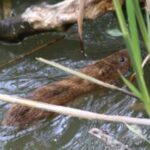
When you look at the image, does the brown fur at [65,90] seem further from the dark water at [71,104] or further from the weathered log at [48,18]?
the weathered log at [48,18]

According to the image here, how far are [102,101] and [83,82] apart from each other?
0.56 ft

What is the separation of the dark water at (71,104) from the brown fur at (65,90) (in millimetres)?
60

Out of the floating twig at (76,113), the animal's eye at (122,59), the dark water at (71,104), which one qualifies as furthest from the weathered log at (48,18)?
the floating twig at (76,113)

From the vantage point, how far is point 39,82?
282 centimetres

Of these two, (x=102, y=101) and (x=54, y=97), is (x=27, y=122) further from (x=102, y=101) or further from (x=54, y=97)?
(x=102, y=101)

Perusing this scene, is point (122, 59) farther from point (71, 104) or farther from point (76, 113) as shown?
point (76, 113)

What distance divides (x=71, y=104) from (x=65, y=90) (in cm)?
11

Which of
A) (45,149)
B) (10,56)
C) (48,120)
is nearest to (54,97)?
(48,120)

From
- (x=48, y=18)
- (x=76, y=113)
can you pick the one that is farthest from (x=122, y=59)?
(x=76, y=113)

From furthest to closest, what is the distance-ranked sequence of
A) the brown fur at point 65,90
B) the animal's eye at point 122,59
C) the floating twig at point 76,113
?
the animal's eye at point 122,59
the brown fur at point 65,90
the floating twig at point 76,113

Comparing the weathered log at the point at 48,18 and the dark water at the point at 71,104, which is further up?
the weathered log at the point at 48,18

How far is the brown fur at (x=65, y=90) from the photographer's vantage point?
7.16 feet

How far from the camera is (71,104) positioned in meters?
2.46

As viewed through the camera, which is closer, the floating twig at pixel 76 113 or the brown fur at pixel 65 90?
the floating twig at pixel 76 113
